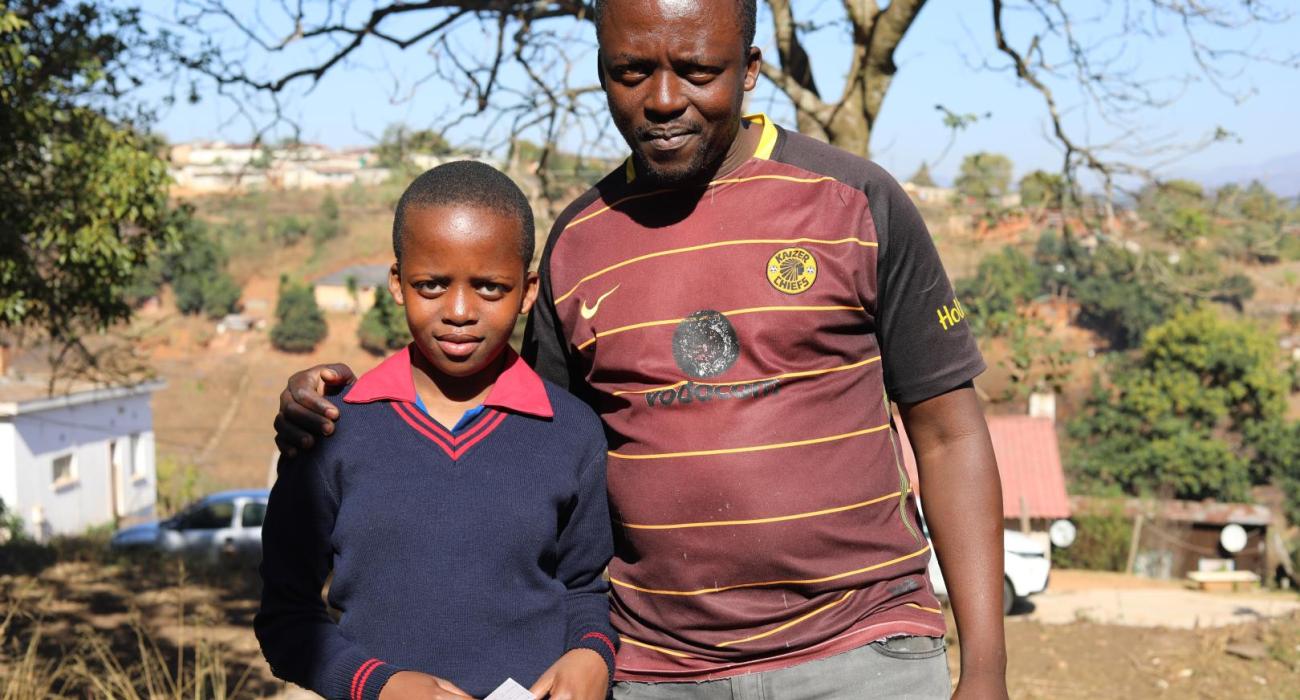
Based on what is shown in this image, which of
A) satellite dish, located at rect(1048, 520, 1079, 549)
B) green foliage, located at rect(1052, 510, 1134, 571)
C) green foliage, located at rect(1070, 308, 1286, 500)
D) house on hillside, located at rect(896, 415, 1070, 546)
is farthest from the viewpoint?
green foliage, located at rect(1070, 308, 1286, 500)

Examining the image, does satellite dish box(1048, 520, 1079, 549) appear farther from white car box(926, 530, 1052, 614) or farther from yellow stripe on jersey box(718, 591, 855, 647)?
yellow stripe on jersey box(718, 591, 855, 647)

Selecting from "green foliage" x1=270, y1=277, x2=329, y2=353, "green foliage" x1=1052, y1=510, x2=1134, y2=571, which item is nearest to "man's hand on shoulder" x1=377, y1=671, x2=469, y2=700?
"green foliage" x1=1052, y1=510, x2=1134, y2=571

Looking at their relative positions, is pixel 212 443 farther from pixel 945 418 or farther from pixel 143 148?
pixel 945 418

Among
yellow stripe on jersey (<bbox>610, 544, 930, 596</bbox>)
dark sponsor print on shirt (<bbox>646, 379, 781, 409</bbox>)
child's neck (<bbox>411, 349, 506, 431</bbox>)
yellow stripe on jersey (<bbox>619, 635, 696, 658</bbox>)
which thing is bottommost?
yellow stripe on jersey (<bbox>619, 635, 696, 658</bbox>)

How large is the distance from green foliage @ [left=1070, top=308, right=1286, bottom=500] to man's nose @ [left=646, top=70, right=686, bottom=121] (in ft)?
119

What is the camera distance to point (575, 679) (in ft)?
5.73

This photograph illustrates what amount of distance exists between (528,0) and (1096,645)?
240 inches

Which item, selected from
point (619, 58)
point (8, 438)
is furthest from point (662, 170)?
point (8, 438)

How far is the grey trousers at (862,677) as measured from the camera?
1.76 metres

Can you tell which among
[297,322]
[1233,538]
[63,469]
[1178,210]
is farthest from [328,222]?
[1178,210]

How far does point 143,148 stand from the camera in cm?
744

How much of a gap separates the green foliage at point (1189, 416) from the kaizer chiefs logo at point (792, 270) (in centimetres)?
3608

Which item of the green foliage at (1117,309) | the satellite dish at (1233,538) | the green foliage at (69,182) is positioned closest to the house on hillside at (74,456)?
the green foliage at (69,182)

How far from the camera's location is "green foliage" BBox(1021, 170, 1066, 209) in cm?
783
